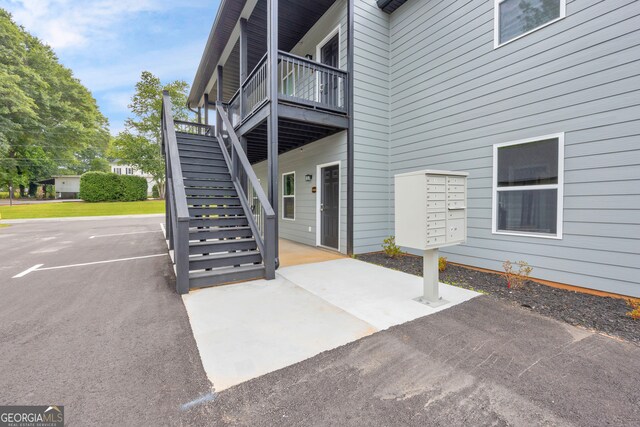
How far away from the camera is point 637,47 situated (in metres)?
3.07

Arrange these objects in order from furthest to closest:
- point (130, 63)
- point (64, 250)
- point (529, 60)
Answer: point (130, 63) < point (64, 250) < point (529, 60)

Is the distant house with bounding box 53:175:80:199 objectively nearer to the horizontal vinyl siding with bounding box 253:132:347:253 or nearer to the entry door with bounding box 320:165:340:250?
the horizontal vinyl siding with bounding box 253:132:347:253

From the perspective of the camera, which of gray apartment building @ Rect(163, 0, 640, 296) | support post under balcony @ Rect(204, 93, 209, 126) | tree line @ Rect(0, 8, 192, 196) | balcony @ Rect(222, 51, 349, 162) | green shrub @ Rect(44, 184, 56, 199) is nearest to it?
gray apartment building @ Rect(163, 0, 640, 296)

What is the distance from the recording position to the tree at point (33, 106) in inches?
618

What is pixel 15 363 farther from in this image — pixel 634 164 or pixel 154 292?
pixel 634 164

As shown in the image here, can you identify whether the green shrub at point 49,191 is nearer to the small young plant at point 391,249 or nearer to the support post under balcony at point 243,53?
the support post under balcony at point 243,53

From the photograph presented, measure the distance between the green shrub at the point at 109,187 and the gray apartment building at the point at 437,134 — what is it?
719 inches

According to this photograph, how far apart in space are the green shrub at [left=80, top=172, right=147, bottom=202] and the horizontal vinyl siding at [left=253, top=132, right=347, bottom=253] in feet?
61.9

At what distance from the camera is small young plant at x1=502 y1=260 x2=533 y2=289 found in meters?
3.68

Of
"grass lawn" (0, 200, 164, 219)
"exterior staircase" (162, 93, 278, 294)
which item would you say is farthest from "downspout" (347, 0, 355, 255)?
"grass lawn" (0, 200, 164, 219)

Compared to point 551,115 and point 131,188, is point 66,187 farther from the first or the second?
point 551,115

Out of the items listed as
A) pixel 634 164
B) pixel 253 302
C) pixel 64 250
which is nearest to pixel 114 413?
pixel 253 302

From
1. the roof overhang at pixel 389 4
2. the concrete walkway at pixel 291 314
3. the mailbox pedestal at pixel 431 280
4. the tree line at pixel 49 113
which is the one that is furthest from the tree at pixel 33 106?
the mailbox pedestal at pixel 431 280

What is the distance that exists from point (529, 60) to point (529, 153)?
1.36m
